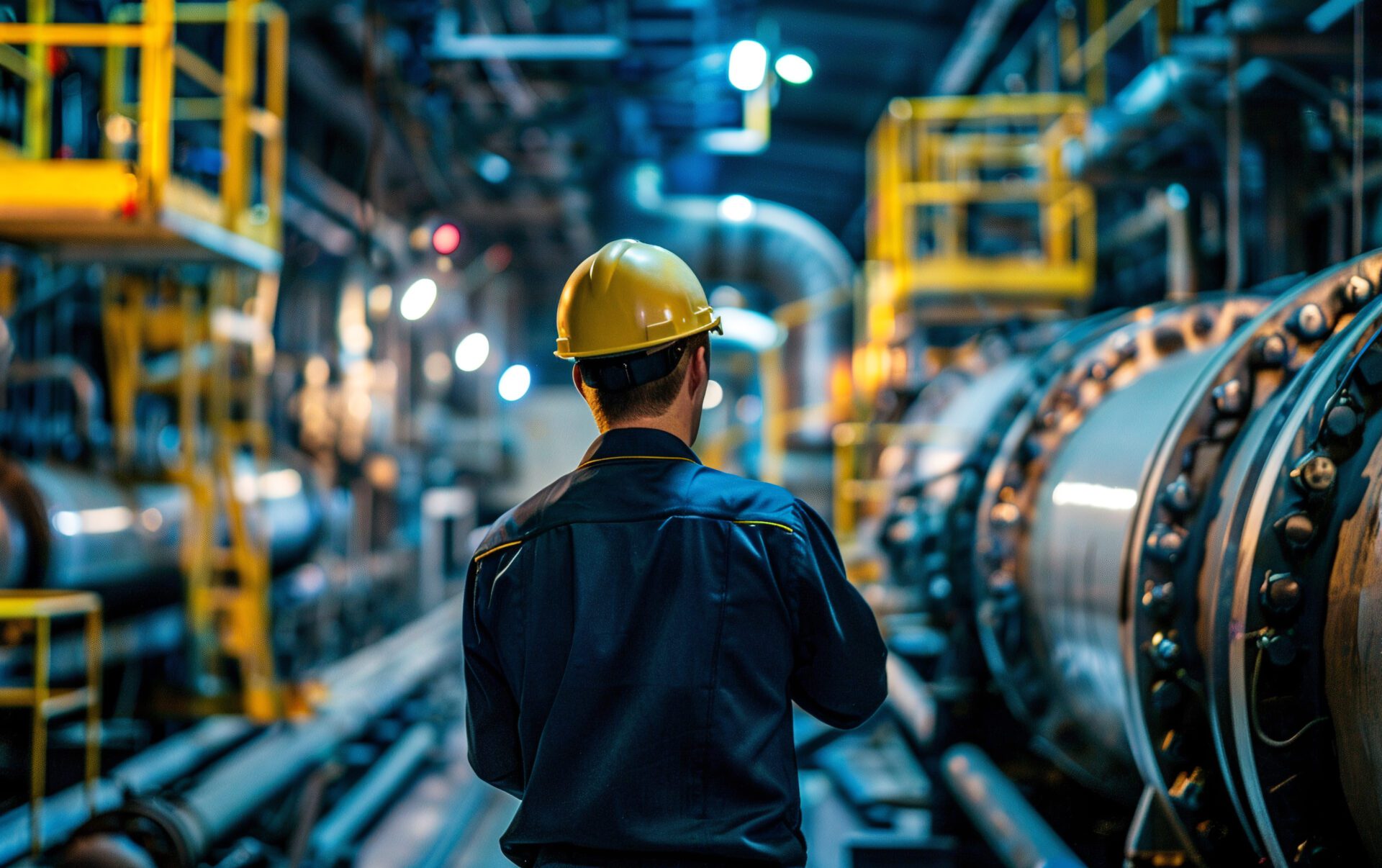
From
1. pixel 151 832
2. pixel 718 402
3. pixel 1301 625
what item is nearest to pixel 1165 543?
pixel 1301 625

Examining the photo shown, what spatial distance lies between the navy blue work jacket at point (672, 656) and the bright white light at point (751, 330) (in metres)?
6.16

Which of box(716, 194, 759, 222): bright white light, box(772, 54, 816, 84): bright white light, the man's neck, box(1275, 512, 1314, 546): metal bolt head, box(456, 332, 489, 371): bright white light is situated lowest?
box(1275, 512, 1314, 546): metal bolt head

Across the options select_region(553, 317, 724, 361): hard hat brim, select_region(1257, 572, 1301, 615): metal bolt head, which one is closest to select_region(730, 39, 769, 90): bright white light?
select_region(553, 317, 724, 361): hard hat brim

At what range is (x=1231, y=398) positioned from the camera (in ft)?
6.02

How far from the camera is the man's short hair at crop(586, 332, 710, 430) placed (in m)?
1.61

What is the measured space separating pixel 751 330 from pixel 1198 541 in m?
5.94

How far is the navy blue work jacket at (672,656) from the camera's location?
1.47 metres

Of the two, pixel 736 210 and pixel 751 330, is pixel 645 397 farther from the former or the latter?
pixel 736 210

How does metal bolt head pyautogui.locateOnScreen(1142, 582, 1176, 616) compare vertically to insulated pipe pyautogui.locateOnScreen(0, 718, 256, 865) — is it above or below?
above

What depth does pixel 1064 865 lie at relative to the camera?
2.11 metres

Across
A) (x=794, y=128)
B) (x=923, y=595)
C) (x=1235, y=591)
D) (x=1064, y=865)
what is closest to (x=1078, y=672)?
(x=1064, y=865)

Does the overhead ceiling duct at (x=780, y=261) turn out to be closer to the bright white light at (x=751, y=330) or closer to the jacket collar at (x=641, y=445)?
the bright white light at (x=751, y=330)

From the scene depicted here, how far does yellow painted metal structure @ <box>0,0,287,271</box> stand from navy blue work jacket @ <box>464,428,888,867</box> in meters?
2.40

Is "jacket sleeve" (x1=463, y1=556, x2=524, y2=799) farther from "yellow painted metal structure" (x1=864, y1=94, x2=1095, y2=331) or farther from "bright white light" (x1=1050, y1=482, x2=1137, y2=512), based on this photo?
"yellow painted metal structure" (x1=864, y1=94, x2=1095, y2=331)
